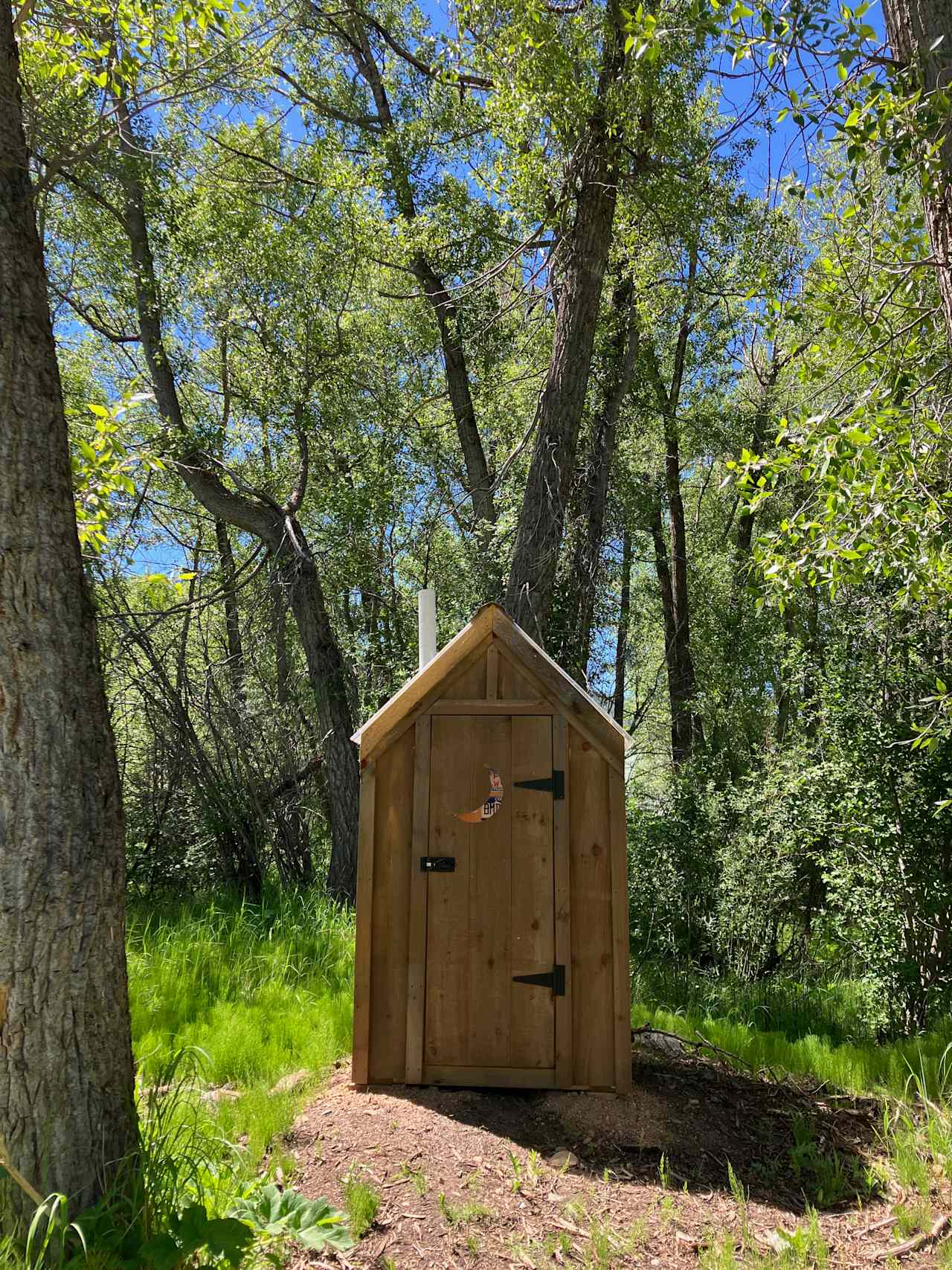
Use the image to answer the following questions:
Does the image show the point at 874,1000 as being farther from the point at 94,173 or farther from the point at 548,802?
the point at 94,173

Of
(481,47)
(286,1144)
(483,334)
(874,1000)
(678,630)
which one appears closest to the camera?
(286,1144)

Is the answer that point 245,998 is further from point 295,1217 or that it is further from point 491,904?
point 295,1217

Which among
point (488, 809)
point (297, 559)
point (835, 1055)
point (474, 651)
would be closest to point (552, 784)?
point (488, 809)

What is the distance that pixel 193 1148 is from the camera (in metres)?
3.16

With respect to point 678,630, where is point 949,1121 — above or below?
below

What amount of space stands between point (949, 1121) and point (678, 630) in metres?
10.8

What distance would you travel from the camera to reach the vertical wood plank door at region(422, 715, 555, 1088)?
439cm

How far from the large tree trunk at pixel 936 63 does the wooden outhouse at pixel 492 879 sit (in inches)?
98.0

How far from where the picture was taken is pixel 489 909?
4.51 meters

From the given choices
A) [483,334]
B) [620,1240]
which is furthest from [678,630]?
[620,1240]

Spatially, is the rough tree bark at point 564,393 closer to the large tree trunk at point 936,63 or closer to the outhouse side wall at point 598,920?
the outhouse side wall at point 598,920

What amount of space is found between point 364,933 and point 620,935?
1.26 meters

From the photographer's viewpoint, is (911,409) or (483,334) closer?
(911,409)

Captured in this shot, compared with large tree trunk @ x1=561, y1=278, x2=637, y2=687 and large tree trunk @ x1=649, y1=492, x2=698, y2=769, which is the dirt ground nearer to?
large tree trunk @ x1=561, y1=278, x2=637, y2=687
